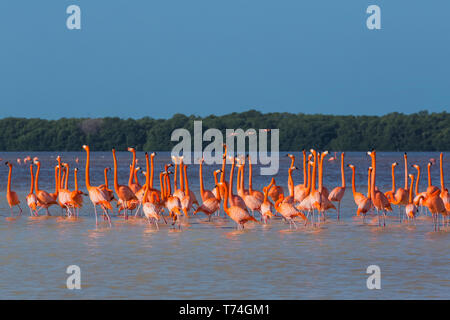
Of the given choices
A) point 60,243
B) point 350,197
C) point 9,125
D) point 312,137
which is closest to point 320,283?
point 60,243

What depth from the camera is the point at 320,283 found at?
13.1 meters

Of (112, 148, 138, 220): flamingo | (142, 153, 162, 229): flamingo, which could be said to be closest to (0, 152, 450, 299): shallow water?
(142, 153, 162, 229): flamingo

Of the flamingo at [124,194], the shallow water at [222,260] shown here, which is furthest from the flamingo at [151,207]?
the flamingo at [124,194]

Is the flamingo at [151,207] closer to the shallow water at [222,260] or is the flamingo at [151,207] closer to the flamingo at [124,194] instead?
the shallow water at [222,260]

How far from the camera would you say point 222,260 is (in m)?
15.4

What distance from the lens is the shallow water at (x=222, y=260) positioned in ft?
41.1

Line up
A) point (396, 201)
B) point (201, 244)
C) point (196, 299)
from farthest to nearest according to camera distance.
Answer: point (396, 201), point (201, 244), point (196, 299)

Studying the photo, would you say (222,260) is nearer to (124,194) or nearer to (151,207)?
(151,207)

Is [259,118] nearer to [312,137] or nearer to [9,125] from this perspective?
[312,137]

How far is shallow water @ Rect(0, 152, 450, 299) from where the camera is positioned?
12.5 m

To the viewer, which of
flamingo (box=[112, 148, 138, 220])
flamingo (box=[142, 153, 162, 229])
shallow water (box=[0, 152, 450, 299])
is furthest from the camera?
flamingo (box=[112, 148, 138, 220])

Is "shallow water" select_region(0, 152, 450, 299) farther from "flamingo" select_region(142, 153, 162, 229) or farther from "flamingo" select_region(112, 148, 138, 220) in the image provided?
"flamingo" select_region(112, 148, 138, 220)
